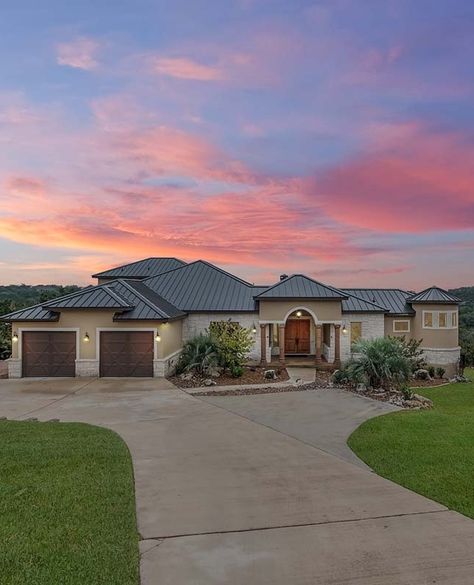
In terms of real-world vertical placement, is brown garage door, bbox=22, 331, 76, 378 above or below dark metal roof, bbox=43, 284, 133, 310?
below

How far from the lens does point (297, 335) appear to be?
2647cm

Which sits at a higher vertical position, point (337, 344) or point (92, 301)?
point (92, 301)

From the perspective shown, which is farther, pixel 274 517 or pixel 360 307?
pixel 360 307

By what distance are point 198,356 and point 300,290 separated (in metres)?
6.98

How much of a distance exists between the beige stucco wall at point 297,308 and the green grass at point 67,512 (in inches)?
570

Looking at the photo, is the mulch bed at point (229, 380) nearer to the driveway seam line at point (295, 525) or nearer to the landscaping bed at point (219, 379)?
the landscaping bed at point (219, 379)

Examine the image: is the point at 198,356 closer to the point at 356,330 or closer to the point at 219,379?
the point at 219,379

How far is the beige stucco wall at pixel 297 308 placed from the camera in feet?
74.0

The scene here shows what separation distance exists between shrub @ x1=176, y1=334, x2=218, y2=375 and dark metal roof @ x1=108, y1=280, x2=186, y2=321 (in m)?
1.65

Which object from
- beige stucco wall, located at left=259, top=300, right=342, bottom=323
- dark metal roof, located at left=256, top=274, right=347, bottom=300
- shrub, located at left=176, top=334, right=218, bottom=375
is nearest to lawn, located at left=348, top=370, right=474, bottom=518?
shrub, located at left=176, top=334, right=218, bottom=375

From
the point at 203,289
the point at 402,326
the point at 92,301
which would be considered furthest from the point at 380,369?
the point at 92,301

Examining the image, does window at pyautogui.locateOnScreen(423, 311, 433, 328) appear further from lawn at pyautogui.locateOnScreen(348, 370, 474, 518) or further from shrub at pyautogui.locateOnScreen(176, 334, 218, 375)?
shrub at pyautogui.locateOnScreen(176, 334, 218, 375)

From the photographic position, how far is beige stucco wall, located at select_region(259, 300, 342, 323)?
2256cm

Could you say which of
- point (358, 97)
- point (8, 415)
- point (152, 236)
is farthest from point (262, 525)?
point (152, 236)
